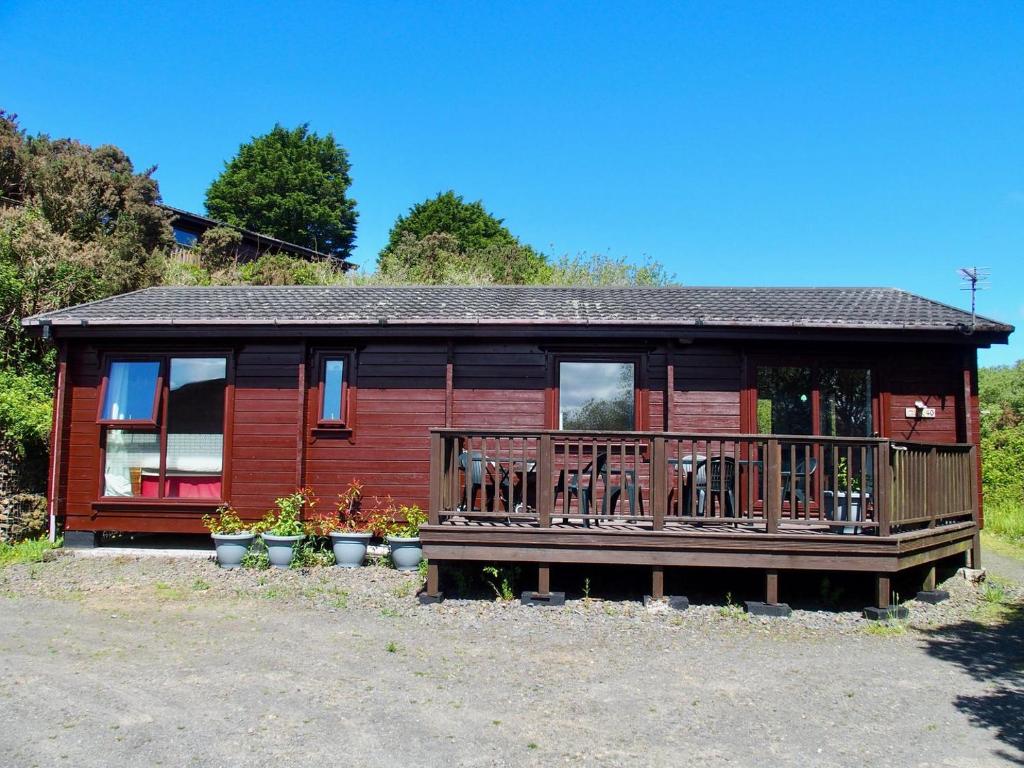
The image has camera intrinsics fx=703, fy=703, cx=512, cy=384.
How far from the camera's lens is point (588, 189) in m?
27.4

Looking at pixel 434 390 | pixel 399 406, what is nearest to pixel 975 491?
pixel 434 390

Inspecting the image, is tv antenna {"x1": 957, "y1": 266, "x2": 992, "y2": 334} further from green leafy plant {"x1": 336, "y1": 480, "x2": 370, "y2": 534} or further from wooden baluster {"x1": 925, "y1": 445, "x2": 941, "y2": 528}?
green leafy plant {"x1": 336, "y1": 480, "x2": 370, "y2": 534}

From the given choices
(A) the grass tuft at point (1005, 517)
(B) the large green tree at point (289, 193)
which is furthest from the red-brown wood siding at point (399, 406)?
(B) the large green tree at point (289, 193)

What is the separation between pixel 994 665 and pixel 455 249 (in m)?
29.4

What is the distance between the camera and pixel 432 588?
647cm

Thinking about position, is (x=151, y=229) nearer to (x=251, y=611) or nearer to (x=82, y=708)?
(x=251, y=611)

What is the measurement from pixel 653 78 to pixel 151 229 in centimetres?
1403

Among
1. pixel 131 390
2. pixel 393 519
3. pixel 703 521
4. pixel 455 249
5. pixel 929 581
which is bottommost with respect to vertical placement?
pixel 929 581

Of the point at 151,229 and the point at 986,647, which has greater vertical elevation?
the point at 151,229

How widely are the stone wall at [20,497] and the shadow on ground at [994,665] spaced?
977cm

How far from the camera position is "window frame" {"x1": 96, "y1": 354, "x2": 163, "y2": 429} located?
27.8 ft

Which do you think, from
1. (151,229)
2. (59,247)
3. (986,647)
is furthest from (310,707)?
(151,229)

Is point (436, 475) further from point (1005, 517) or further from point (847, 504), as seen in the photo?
point (1005, 517)

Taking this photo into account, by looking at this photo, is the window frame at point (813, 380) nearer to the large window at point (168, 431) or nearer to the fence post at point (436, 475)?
the fence post at point (436, 475)
